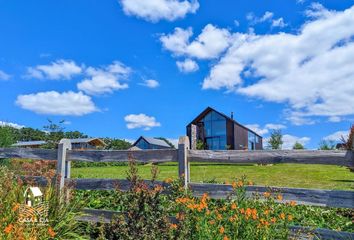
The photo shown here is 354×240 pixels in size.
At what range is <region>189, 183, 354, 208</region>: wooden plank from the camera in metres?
4.15

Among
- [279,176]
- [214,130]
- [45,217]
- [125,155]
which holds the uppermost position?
[214,130]

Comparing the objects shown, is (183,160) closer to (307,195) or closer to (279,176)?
(307,195)

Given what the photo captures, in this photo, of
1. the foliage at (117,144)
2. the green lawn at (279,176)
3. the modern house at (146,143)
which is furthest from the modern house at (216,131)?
the green lawn at (279,176)

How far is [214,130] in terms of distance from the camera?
138ft

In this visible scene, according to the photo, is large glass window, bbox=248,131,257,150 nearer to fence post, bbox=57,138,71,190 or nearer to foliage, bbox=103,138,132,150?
foliage, bbox=103,138,132,150

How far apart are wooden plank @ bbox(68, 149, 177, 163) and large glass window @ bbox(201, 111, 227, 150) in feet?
115

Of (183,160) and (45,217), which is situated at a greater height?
(183,160)

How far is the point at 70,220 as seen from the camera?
17.6 feet

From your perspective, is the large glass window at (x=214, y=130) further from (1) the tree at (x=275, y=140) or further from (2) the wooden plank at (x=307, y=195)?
(2) the wooden plank at (x=307, y=195)

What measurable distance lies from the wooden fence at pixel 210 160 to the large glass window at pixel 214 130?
34885mm

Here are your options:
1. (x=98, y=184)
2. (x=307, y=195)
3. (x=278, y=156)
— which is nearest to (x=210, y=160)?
(x=278, y=156)

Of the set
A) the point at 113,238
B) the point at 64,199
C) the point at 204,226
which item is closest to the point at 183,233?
the point at 204,226

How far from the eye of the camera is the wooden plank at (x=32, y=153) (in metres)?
6.60

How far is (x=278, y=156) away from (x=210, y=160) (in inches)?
39.7
